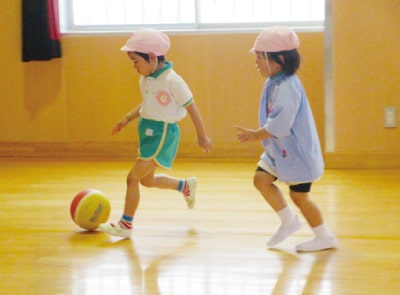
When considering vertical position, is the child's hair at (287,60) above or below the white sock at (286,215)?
above

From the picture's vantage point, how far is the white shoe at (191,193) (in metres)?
4.16

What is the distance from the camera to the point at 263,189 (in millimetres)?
3424

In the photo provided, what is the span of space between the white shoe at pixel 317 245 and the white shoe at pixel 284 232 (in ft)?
0.26

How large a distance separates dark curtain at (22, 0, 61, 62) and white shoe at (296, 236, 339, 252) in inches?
128

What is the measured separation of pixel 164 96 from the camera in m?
3.75

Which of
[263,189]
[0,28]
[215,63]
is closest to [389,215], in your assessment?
[263,189]

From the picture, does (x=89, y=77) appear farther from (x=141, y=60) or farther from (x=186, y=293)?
(x=186, y=293)

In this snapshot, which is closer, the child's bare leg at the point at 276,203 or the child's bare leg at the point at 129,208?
the child's bare leg at the point at 276,203

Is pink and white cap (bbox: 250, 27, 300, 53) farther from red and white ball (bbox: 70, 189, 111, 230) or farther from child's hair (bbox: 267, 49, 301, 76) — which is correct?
red and white ball (bbox: 70, 189, 111, 230)

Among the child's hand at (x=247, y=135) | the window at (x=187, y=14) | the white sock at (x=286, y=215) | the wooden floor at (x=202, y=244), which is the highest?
the window at (x=187, y=14)

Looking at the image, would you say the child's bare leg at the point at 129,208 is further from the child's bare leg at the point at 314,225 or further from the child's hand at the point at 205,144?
the child's bare leg at the point at 314,225

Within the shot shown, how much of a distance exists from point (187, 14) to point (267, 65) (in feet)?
9.17

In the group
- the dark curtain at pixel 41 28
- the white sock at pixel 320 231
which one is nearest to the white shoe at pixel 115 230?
the white sock at pixel 320 231

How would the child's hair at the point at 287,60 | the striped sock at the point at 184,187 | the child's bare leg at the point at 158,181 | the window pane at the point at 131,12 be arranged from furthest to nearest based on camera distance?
the window pane at the point at 131,12 < the striped sock at the point at 184,187 < the child's bare leg at the point at 158,181 < the child's hair at the point at 287,60
